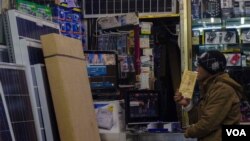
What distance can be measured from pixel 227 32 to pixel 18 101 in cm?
287

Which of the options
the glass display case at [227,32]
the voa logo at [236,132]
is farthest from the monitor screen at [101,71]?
the voa logo at [236,132]

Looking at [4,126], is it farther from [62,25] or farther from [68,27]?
[68,27]

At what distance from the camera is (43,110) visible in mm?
3600

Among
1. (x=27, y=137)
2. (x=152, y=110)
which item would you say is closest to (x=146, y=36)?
(x=152, y=110)

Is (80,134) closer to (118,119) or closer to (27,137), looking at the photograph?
(27,137)

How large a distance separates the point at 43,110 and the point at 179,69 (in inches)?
103

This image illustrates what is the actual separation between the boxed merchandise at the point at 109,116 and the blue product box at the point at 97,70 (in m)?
0.39

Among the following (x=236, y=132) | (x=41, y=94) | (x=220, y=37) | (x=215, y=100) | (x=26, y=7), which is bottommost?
(x=236, y=132)

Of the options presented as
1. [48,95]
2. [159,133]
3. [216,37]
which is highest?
[216,37]

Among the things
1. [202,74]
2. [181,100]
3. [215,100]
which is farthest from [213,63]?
[181,100]

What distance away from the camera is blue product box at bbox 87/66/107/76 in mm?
4895

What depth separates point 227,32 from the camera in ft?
17.2

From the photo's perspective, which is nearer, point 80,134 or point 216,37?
point 80,134

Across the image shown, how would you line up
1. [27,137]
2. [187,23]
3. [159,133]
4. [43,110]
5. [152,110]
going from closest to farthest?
[27,137] → [43,110] → [159,133] → [152,110] → [187,23]
